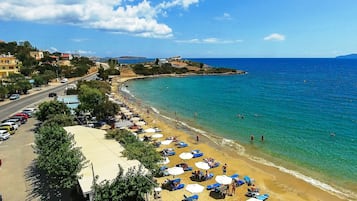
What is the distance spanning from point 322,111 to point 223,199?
131ft

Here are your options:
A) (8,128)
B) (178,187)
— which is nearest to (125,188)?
(178,187)

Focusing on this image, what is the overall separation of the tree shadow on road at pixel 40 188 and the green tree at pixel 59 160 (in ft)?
2.59

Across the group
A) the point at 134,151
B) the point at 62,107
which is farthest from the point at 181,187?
the point at 62,107

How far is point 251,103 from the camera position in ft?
201

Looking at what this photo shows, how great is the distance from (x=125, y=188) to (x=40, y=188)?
376 inches

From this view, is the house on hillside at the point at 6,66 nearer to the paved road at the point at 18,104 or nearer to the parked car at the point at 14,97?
the paved road at the point at 18,104

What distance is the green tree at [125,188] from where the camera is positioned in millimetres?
13611

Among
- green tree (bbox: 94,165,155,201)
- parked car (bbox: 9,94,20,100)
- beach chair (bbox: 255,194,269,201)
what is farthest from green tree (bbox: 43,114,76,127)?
parked car (bbox: 9,94,20,100)

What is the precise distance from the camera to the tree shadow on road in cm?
1861

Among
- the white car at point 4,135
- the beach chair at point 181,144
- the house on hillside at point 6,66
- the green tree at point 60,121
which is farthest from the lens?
the house on hillside at point 6,66

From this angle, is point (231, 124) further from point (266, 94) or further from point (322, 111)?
point (266, 94)

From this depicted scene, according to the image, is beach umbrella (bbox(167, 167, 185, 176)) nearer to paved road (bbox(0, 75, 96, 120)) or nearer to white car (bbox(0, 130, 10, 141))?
white car (bbox(0, 130, 10, 141))

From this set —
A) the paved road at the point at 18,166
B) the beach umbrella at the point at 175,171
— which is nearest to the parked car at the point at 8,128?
the paved road at the point at 18,166

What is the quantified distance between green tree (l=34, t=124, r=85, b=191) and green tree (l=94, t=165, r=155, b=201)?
3786 millimetres
